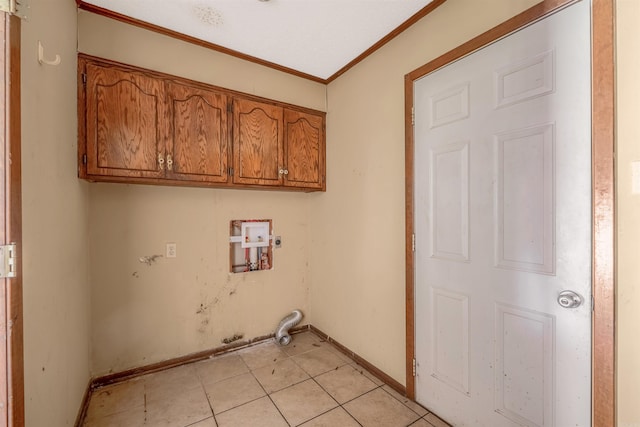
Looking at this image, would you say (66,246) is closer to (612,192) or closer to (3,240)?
(3,240)

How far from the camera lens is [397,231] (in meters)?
1.99

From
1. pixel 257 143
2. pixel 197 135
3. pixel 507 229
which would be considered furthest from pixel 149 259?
pixel 507 229

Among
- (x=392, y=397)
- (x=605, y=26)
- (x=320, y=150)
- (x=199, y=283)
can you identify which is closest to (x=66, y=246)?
(x=199, y=283)

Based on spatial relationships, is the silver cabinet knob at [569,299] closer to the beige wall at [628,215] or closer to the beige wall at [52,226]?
the beige wall at [628,215]

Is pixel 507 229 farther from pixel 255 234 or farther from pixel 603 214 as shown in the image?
pixel 255 234

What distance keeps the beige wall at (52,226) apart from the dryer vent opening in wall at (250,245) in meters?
1.09

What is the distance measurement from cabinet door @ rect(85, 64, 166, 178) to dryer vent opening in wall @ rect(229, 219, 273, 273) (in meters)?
0.88

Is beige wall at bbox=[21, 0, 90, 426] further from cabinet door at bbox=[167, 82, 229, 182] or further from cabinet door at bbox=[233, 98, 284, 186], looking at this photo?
cabinet door at bbox=[233, 98, 284, 186]

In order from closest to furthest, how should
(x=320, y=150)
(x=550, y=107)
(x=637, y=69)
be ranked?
(x=637, y=69), (x=550, y=107), (x=320, y=150)

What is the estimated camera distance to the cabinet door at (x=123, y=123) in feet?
5.71

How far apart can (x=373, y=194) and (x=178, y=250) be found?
1727 mm

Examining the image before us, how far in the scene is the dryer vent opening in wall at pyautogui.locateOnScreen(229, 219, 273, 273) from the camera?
8.36 ft

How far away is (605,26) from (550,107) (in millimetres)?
310

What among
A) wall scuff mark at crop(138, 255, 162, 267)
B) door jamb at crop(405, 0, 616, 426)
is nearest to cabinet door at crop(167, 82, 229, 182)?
wall scuff mark at crop(138, 255, 162, 267)
